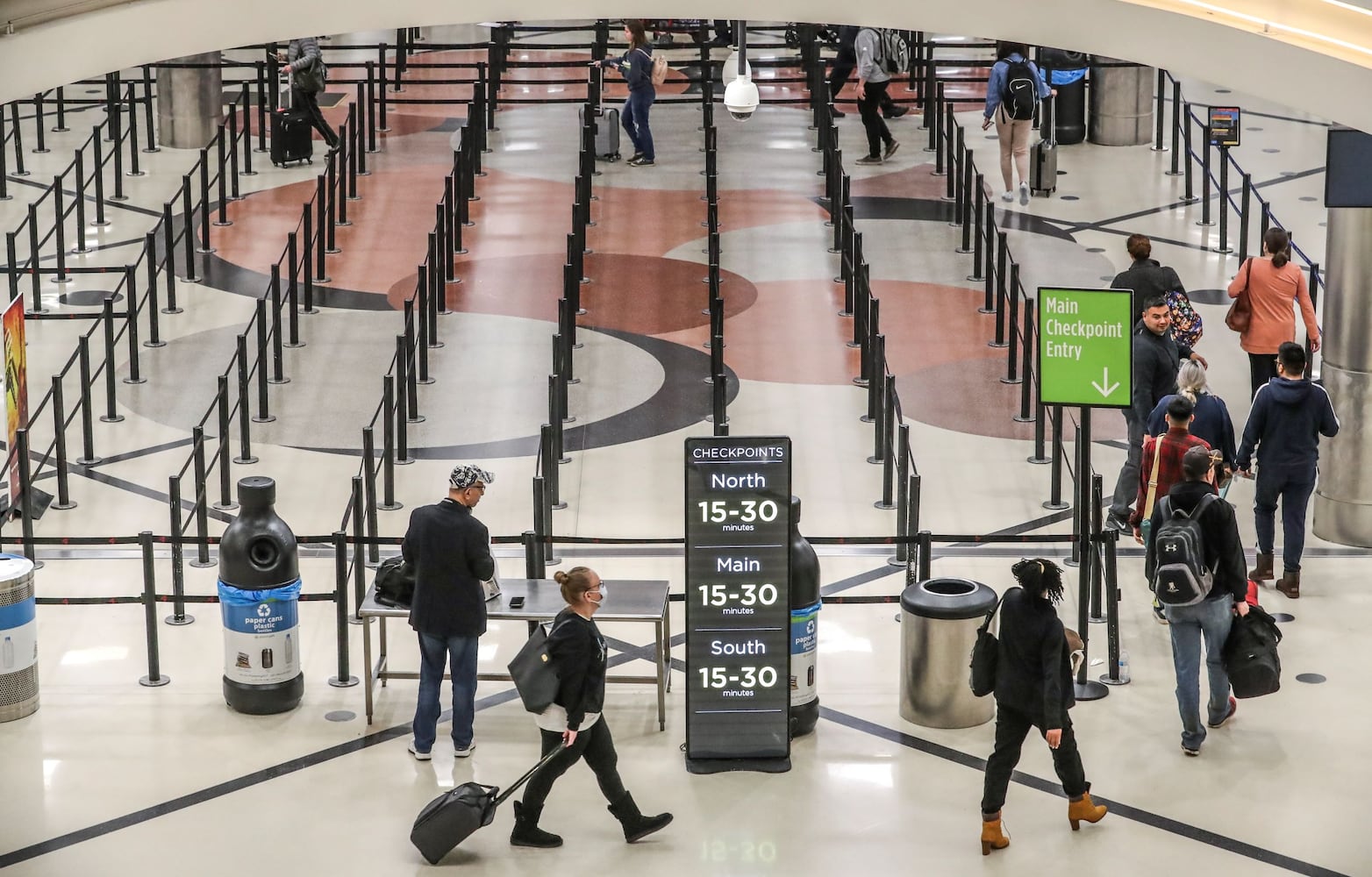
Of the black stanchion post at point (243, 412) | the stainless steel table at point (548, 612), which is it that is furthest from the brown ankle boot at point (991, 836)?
the black stanchion post at point (243, 412)

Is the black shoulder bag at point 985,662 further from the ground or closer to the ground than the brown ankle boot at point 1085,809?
further from the ground

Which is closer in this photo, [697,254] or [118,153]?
[697,254]

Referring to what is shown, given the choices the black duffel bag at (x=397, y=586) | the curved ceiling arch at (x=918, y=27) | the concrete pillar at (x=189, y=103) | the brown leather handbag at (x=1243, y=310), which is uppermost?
the concrete pillar at (x=189, y=103)

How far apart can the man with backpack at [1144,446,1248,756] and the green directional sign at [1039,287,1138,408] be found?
0.72 metres

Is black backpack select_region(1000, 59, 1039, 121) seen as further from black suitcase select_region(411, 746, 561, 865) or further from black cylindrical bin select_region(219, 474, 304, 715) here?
black suitcase select_region(411, 746, 561, 865)

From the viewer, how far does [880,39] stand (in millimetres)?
20422

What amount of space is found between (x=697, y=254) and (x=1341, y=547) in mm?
7903

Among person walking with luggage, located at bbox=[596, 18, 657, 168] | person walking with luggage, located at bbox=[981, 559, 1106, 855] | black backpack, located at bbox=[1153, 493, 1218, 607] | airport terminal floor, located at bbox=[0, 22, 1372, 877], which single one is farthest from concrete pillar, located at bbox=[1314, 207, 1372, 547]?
person walking with luggage, located at bbox=[596, 18, 657, 168]

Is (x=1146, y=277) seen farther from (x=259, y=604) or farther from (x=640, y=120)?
(x=640, y=120)

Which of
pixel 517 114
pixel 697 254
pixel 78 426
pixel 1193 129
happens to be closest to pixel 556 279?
pixel 697 254

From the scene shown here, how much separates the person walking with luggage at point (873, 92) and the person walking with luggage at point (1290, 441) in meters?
10.0

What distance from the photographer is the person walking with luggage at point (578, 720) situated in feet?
26.2

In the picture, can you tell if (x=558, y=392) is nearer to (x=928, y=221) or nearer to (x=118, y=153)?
(x=928, y=221)

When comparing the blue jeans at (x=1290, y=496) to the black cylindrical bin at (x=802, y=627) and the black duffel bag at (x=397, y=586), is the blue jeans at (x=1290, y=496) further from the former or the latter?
the black duffel bag at (x=397, y=586)
